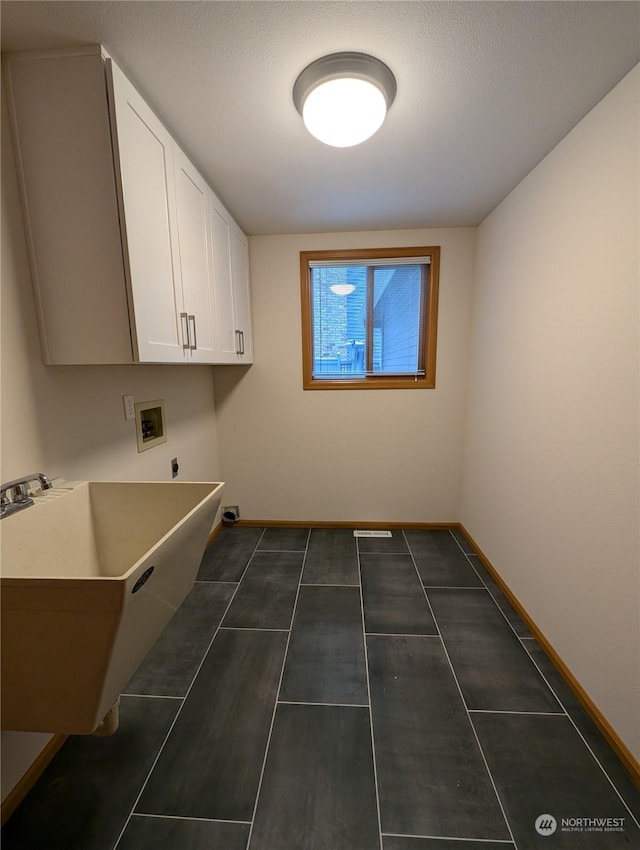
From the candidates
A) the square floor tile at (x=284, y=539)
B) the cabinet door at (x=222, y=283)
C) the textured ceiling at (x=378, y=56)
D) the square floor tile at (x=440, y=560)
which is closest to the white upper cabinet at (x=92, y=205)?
the textured ceiling at (x=378, y=56)

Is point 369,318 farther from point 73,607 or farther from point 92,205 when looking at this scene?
point 73,607

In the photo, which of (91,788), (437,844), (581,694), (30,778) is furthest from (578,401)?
(30,778)

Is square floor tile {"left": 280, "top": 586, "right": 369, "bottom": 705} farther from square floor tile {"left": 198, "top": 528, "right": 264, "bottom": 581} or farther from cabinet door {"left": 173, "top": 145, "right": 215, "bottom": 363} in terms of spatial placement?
cabinet door {"left": 173, "top": 145, "right": 215, "bottom": 363}

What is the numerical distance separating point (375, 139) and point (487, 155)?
582 mm

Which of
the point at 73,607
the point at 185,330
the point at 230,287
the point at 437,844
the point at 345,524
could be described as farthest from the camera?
the point at 345,524

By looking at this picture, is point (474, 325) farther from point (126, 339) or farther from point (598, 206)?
point (126, 339)

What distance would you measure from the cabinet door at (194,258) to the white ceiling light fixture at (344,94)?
0.60 m

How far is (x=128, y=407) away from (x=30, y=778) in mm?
1369

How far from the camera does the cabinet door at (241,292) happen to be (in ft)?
7.34

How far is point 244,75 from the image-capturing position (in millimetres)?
1131

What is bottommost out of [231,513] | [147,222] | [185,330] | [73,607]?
[231,513]

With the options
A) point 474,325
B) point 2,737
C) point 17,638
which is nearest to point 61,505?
point 17,638

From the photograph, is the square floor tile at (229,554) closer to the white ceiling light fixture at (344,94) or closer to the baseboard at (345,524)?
the baseboard at (345,524)

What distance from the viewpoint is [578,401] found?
1399 millimetres
